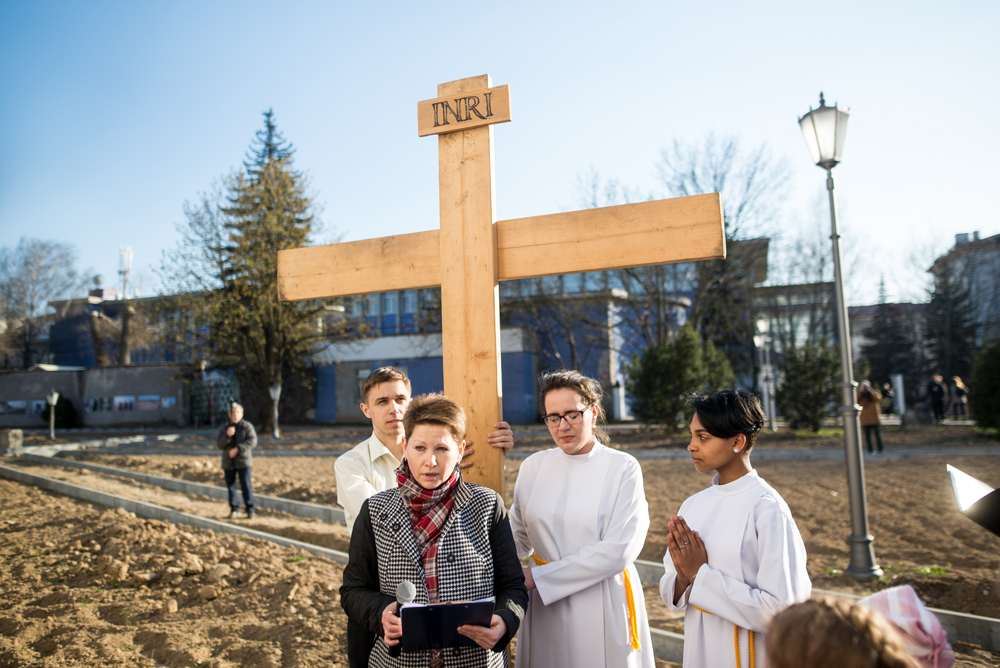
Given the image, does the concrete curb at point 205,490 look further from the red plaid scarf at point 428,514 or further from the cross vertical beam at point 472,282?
the red plaid scarf at point 428,514

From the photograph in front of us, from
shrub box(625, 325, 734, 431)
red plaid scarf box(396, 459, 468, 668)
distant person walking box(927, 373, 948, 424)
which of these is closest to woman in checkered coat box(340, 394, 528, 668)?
red plaid scarf box(396, 459, 468, 668)

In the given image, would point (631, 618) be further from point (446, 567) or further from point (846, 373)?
point (846, 373)

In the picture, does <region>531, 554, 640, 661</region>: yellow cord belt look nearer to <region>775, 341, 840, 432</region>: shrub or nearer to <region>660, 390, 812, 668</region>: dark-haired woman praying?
<region>660, 390, 812, 668</region>: dark-haired woman praying

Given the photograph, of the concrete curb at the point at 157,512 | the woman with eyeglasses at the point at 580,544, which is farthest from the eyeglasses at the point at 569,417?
the concrete curb at the point at 157,512

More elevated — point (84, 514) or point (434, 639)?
point (434, 639)

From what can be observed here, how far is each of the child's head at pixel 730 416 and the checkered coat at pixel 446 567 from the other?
3.12 feet

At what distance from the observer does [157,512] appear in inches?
374

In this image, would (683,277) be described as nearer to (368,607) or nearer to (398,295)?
(398,295)

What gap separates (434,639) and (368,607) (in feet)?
1.02

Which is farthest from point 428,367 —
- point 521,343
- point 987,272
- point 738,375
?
point 987,272

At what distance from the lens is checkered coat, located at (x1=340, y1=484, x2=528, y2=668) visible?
208cm

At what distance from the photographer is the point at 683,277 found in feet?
72.1

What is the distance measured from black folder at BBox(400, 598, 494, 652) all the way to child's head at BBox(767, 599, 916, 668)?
878 mm

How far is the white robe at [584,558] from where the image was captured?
8.15ft
